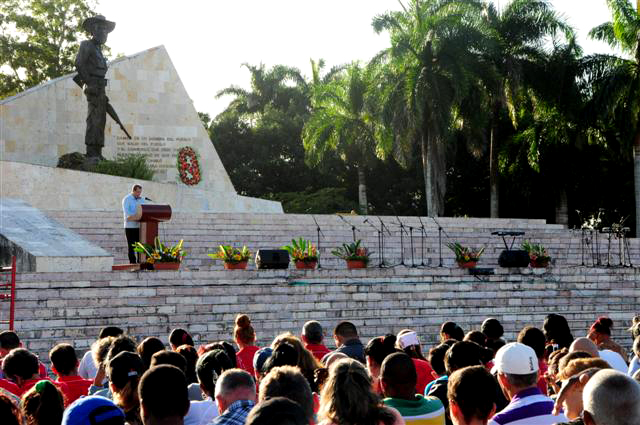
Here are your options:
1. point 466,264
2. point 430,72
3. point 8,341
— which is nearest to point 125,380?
point 8,341

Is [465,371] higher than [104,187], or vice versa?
[104,187]

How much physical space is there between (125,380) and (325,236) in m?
16.5

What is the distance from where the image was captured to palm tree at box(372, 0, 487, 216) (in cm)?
3003

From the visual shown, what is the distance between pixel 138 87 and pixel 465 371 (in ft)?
81.6

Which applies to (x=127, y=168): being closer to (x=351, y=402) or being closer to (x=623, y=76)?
(x=623, y=76)

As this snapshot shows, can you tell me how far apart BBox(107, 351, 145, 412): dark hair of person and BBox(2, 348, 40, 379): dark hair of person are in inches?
40.7

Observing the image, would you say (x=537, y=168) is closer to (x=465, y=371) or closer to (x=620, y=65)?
(x=620, y=65)

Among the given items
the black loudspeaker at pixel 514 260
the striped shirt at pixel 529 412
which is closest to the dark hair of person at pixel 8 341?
the striped shirt at pixel 529 412

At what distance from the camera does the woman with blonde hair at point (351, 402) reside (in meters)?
3.68

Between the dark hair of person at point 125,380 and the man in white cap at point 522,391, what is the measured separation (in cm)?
163

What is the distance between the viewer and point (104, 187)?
23.4m

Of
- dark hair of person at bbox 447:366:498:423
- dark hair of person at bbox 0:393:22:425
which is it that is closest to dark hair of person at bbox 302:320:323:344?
dark hair of person at bbox 447:366:498:423

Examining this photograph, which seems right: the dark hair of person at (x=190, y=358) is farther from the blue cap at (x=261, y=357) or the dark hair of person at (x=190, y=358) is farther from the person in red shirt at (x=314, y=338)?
the person in red shirt at (x=314, y=338)

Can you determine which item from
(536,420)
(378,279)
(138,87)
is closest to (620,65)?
(138,87)
